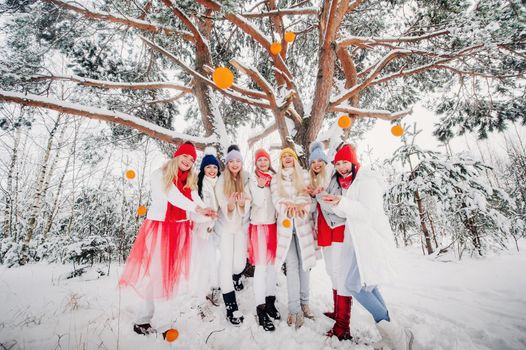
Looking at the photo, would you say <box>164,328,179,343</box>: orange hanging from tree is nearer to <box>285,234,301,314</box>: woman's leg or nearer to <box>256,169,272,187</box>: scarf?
<box>285,234,301,314</box>: woman's leg

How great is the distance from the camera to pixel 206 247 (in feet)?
9.25

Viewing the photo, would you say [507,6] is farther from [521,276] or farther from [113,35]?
[113,35]

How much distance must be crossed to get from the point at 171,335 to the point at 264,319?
3.06 ft

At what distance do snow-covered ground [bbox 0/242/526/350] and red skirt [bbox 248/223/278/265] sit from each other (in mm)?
679

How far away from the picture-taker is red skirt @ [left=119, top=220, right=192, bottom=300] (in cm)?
226

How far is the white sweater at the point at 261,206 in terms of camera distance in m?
2.73

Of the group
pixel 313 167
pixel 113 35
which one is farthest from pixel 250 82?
pixel 313 167

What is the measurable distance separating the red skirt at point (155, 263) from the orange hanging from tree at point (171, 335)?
1.07 feet

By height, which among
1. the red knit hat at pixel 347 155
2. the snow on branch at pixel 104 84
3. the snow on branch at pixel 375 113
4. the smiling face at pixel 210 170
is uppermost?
the snow on branch at pixel 104 84

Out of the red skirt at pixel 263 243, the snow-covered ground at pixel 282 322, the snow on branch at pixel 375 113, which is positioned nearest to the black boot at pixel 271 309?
the snow-covered ground at pixel 282 322

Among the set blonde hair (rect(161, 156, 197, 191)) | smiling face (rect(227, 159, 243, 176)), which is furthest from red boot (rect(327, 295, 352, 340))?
blonde hair (rect(161, 156, 197, 191))

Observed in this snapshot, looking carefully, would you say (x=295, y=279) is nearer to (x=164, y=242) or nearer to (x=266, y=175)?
(x=266, y=175)

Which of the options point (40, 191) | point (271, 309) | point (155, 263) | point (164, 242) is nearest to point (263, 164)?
point (164, 242)

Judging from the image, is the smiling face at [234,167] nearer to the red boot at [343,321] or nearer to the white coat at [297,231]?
the white coat at [297,231]
